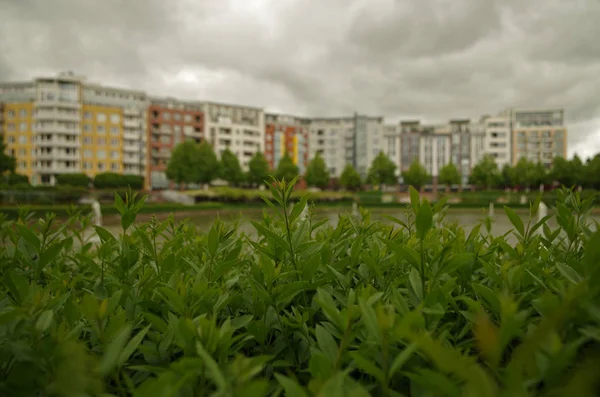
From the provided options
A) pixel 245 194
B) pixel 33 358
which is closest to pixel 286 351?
pixel 33 358

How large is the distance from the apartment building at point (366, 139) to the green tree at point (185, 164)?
141 ft

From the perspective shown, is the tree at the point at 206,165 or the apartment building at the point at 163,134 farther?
the apartment building at the point at 163,134

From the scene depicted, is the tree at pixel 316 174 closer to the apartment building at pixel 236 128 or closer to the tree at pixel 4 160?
the apartment building at pixel 236 128

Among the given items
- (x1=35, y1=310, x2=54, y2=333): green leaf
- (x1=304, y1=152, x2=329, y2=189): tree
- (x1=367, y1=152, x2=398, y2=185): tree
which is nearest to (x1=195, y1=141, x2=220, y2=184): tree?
(x1=304, y1=152, x2=329, y2=189): tree

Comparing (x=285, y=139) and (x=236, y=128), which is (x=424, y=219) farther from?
(x=285, y=139)

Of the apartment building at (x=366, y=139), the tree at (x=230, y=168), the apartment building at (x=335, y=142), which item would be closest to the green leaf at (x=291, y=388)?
the tree at (x=230, y=168)

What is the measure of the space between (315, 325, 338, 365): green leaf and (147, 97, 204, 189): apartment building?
74698 millimetres

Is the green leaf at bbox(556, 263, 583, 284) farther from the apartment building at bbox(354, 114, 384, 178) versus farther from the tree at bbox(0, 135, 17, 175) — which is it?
the apartment building at bbox(354, 114, 384, 178)

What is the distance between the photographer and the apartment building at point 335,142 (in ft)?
303

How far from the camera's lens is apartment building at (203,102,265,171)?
78.3 metres

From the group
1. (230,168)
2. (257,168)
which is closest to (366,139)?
(257,168)

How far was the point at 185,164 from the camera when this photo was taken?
5988 cm

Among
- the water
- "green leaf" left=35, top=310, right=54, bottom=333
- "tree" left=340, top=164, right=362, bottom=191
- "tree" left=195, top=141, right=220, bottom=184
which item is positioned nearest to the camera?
"green leaf" left=35, top=310, right=54, bottom=333

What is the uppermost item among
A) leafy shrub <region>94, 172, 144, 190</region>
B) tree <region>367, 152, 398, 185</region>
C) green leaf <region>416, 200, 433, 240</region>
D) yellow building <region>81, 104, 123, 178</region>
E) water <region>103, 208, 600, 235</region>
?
yellow building <region>81, 104, 123, 178</region>
